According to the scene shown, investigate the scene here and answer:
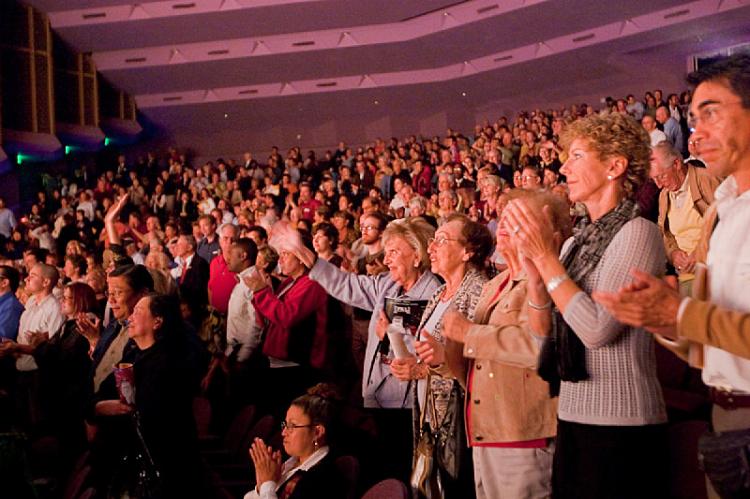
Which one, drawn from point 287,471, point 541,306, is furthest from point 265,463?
point 541,306

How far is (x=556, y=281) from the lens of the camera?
75.2 inches

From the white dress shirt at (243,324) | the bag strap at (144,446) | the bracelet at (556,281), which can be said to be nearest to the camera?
the bracelet at (556,281)

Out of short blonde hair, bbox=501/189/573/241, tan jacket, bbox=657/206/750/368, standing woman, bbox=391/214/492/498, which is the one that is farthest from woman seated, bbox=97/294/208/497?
tan jacket, bbox=657/206/750/368

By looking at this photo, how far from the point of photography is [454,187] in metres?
7.82

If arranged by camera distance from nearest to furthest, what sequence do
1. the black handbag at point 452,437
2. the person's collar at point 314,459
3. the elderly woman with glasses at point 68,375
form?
the black handbag at point 452,437 < the person's collar at point 314,459 < the elderly woman with glasses at point 68,375

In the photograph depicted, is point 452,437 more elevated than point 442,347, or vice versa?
point 442,347

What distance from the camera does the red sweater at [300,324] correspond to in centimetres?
402

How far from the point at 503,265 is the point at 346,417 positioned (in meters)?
1.37

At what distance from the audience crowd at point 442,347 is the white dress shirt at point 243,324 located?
0.05ft

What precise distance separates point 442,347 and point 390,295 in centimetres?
94

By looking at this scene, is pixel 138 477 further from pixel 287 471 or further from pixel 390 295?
pixel 390 295

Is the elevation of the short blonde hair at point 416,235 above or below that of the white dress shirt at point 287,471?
above

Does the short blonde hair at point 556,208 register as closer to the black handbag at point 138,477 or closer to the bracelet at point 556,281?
the bracelet at point 556,281

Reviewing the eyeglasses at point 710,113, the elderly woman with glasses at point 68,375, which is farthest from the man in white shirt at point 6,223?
the eyeglasses at point 710,113
